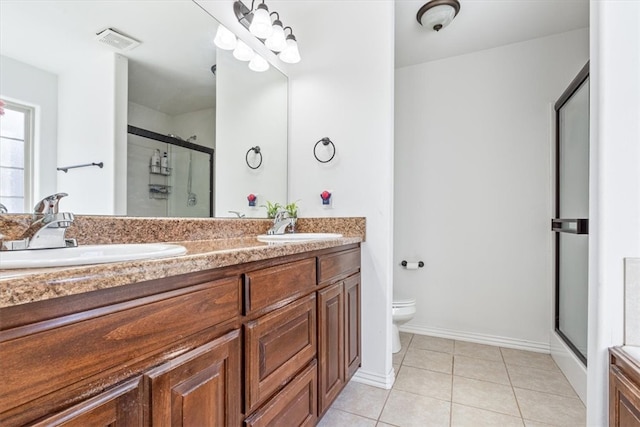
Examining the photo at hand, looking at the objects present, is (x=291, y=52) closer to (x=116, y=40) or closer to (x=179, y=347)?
(x=116, y=40)

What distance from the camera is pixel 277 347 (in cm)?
103

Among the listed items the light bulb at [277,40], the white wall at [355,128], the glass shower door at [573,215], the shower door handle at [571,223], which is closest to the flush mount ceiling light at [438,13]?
the white wall at [355,128]

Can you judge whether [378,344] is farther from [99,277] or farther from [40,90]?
[40,90]

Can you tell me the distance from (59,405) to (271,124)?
180 centimetres

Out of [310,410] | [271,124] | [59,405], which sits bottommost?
[310,410]

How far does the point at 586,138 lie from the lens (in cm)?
174

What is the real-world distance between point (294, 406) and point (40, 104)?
4.31 ft

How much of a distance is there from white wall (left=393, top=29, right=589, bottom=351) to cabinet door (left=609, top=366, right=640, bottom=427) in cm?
139

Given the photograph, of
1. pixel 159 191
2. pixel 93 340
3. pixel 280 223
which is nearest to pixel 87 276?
pixel 93 340

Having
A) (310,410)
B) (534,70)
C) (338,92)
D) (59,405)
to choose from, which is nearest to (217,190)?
(338,92)

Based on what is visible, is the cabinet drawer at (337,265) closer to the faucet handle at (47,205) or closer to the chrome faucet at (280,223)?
the chrome faucet at (280,223)

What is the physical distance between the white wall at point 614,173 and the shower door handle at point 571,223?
62cm

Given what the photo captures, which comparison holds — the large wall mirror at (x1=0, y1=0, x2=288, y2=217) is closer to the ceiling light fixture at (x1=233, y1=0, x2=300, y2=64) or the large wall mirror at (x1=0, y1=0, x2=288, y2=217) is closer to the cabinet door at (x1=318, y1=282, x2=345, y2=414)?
the ceiling light fixture at (x1=233, y1=0, x2=300, y2=64)

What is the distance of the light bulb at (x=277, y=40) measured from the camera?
70.1 inches
